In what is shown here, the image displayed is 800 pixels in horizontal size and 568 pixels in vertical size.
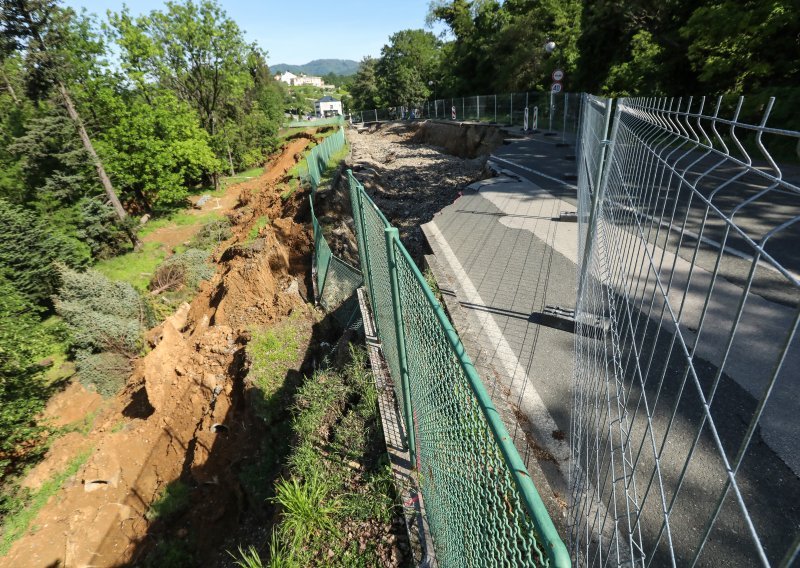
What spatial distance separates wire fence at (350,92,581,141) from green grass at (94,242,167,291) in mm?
18850

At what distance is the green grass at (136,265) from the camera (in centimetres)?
1552

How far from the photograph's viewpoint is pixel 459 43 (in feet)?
132

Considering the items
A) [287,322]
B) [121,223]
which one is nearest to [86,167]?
[121,223]

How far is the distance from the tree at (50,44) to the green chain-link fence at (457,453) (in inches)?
775

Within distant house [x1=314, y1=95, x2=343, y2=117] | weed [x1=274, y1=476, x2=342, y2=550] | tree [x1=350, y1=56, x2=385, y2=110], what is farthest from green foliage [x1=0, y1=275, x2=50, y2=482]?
distant house [x1=314, y1=95, x2=343, y2=117]

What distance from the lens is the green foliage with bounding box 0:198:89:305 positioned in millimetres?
13070

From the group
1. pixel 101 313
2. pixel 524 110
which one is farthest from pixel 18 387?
pixel 524 110

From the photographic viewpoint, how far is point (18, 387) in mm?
9633

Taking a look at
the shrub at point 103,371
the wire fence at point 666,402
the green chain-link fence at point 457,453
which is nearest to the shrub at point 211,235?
the shrub at point 103,371

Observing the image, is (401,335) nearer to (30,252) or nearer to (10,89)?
(30,252)

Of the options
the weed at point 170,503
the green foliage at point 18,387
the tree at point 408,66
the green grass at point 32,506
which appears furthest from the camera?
the tree at point 408,66

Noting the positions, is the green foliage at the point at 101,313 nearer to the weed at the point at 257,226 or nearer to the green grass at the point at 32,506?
the green grass at the point at 32,506

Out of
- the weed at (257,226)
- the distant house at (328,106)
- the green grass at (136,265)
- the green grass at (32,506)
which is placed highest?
the distant house at (328,106)

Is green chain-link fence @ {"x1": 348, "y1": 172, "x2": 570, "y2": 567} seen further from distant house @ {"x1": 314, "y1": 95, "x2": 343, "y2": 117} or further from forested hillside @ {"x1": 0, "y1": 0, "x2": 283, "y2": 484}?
distant house @ {"x1": 314, "y1": 95, "x2": 343, "y2": 117}
